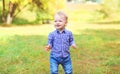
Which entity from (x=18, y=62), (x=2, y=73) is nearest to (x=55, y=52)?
(x=2, y=73)

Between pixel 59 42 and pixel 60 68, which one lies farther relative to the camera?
pixel 60 68

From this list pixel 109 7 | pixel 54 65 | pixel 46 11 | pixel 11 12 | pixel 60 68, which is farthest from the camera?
pixel 109 7

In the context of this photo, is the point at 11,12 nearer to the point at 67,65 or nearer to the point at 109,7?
the point at 109,7

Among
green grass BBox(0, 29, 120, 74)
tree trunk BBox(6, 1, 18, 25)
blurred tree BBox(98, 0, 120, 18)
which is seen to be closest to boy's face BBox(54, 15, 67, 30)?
green grass BBox(0, 29, 120, 74)

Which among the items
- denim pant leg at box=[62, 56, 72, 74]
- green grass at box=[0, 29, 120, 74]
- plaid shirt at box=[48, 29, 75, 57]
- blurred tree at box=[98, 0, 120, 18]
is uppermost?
plaid shirt at box=[48, 29, 75, 57]

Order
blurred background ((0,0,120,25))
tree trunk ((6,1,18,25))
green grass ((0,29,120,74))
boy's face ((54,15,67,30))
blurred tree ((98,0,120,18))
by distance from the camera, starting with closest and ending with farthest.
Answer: boy's face ((54,15,67,30))
green grass ((0,29,120,74))
tree trunk ((6,1,18,25))
blurred background ((0,0,120,25))
blurred tree ((98,0,120,18))

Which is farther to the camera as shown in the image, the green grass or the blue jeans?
the green grass

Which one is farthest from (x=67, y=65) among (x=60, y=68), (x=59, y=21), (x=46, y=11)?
(x=46, y=11)

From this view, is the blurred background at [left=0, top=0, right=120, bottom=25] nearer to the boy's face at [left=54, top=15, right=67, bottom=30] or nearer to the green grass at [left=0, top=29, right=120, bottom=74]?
the green grass at [left=0, top=29, right=120, bottom=74]

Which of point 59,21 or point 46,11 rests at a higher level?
point 59,21

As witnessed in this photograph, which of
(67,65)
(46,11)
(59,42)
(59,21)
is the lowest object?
(46,11)

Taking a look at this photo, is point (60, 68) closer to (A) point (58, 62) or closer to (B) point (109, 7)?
(A) point (58, 62)

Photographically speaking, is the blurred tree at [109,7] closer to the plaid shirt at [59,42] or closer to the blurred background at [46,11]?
the blurred background at [46,11]

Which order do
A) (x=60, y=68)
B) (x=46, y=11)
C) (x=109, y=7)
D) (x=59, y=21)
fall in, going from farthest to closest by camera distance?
(x=109, y=7), (x=46, y=11), (x=60, y=68), (x=59, y=21)
